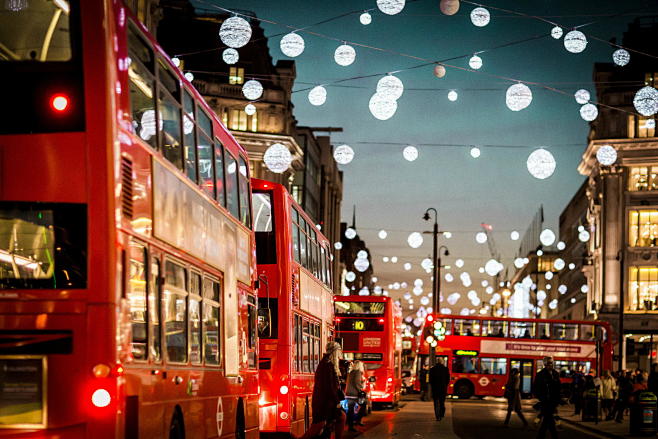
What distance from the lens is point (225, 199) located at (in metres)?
13.5

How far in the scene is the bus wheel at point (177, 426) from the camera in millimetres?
→ 10443

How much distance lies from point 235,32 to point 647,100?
8.84 metres

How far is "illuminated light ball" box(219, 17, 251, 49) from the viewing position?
65.6 feet

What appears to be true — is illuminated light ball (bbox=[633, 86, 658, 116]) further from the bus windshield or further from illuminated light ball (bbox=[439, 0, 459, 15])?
the bus windshield

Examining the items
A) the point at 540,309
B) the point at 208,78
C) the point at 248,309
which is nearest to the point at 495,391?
the point at 208,78

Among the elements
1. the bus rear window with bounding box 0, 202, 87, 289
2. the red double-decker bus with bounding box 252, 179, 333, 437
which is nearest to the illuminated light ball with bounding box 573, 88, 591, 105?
the red double-decker bus with bounding box 252, 179, 333, 437

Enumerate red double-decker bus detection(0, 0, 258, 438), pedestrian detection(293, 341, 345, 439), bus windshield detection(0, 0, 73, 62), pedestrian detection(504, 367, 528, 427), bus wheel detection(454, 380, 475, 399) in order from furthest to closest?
bus wheel detection(454, 380, 475, 399) < pedestrian detection(504, 367, 528, 427) < pedestrian detection(293, 341, 345, 439) < bus windshield detection(0, 0, 73, 62) < red double-decker bus detection(0, 0, 258, 438)

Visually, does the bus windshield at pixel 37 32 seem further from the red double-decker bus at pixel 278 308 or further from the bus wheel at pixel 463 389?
the bus wheel at pixel 463 389

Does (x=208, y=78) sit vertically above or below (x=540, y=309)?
above

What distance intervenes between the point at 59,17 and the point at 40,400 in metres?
2.90

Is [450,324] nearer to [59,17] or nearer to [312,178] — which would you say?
[312,178]

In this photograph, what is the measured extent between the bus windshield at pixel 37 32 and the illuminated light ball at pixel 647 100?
1597 centimetres

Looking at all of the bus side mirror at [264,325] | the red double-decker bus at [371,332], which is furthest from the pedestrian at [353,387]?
the red double-decker bus at [371,332]

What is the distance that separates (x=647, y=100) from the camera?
76.4 feet
